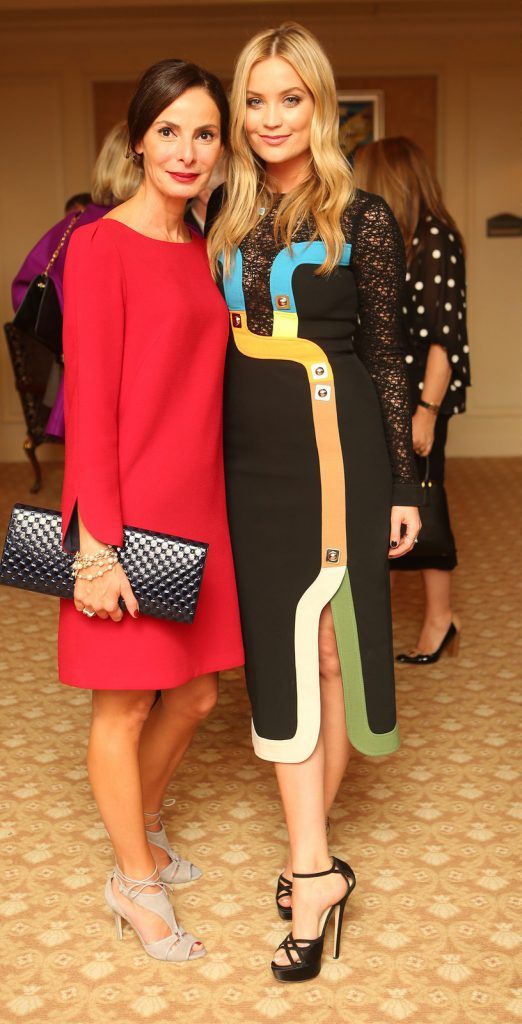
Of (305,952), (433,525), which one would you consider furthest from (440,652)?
(305,952)

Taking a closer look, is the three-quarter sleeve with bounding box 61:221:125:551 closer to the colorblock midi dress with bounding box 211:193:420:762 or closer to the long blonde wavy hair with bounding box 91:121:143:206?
the colorblock midi dress with bounding box 211:193:420:762

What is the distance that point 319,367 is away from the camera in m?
2.08

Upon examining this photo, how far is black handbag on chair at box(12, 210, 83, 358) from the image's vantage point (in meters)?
3.33

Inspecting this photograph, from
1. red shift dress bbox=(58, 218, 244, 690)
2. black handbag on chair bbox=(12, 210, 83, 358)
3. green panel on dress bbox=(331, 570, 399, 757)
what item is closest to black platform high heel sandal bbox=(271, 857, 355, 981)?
green panel on dress bbox=(331, 570, 399, 757)

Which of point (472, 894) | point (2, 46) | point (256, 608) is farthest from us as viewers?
point (2, 46)

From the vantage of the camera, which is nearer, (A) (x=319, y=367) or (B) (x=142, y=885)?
(A) (x=319, y=367)

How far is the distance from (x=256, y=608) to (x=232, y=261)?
706 mm

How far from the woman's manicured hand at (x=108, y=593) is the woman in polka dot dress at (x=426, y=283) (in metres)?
1.94

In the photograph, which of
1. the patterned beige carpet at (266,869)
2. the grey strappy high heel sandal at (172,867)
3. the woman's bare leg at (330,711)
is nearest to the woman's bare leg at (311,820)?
the woman's bare leg at (330,711)

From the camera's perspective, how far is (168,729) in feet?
7.70

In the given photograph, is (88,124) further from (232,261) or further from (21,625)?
(232,261)

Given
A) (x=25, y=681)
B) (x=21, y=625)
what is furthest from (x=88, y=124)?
(x=25, y=681)

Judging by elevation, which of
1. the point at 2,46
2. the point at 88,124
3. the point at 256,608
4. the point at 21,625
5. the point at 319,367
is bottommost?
the point at 21,625

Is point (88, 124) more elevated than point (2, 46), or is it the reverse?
point (2, 46)
